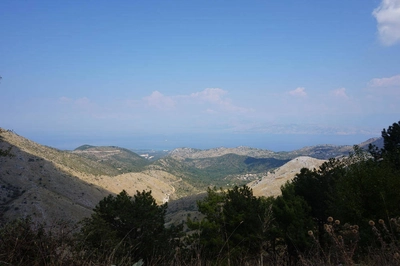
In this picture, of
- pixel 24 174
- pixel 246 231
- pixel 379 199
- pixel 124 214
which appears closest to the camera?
pixel 379 199

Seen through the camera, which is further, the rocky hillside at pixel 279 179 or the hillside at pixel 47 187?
the rocky hillside at pixel 279 179

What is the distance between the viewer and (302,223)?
64.7ft

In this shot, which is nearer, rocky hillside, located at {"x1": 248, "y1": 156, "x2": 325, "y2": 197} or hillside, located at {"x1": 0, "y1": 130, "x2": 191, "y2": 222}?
hillside, located at {"x1": 0, "y1": 130, "x2": 191, "y2": 222}

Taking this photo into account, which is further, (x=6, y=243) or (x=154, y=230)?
(x=154, y=230)

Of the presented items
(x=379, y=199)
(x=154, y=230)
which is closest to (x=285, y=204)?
(x=379, y=199)

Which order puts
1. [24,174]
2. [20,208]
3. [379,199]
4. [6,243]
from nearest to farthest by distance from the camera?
[6,243], [379,199], [20,208], [24,174]

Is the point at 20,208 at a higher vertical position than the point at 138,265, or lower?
lower

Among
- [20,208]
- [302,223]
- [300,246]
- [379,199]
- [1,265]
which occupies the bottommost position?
[20,208]

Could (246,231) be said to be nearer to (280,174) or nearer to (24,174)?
(24,174)

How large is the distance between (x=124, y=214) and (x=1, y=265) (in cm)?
1619

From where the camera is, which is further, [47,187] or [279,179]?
[279,179]

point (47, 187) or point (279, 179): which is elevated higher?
point (279, 179)

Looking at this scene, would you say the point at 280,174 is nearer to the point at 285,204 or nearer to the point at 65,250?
the point at 285,204

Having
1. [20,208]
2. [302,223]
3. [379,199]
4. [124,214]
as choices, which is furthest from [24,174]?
[379,199]
